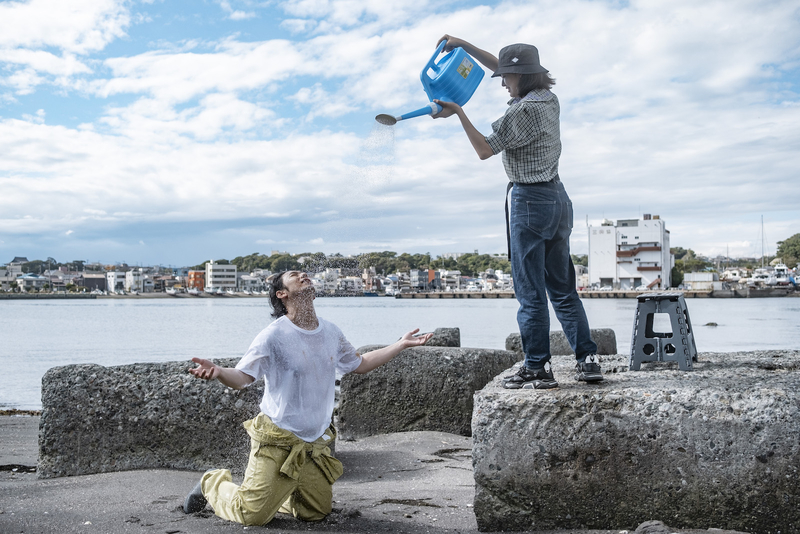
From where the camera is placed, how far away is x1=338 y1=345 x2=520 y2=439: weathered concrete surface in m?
8.19

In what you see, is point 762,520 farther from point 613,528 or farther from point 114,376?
point 114,376

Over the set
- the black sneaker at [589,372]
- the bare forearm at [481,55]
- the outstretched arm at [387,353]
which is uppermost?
the bare forearm at [481,55]

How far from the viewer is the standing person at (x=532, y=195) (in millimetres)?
4523

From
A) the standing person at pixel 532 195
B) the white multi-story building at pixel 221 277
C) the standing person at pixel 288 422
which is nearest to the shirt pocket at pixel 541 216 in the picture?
the standing person at pixel 532 195

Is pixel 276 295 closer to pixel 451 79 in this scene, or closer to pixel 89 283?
pixel 451 79

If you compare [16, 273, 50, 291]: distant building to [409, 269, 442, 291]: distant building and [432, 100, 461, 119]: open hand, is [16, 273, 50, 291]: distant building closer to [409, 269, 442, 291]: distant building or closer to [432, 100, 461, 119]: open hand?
[409, 269, 442, 291]: distant building

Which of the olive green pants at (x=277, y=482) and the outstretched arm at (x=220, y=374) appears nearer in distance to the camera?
the outstretched arm at (x=220, y=374)

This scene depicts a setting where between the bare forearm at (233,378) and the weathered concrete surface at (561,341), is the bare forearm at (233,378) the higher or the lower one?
the higher one

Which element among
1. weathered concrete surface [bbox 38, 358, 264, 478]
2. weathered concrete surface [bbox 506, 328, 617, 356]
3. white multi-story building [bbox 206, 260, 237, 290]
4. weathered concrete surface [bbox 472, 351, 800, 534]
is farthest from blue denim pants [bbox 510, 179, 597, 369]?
white multi-story building [bbox 206, 260, 237, 290]

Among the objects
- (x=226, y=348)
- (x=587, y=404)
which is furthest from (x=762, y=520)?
(x=226, y=348)

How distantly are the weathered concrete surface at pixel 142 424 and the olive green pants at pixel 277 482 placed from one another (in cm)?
144

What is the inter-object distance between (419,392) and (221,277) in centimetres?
15170

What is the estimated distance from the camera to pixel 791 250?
623 ft

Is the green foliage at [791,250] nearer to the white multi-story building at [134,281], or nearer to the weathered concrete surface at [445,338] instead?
the white multi-story building at [134,281]
